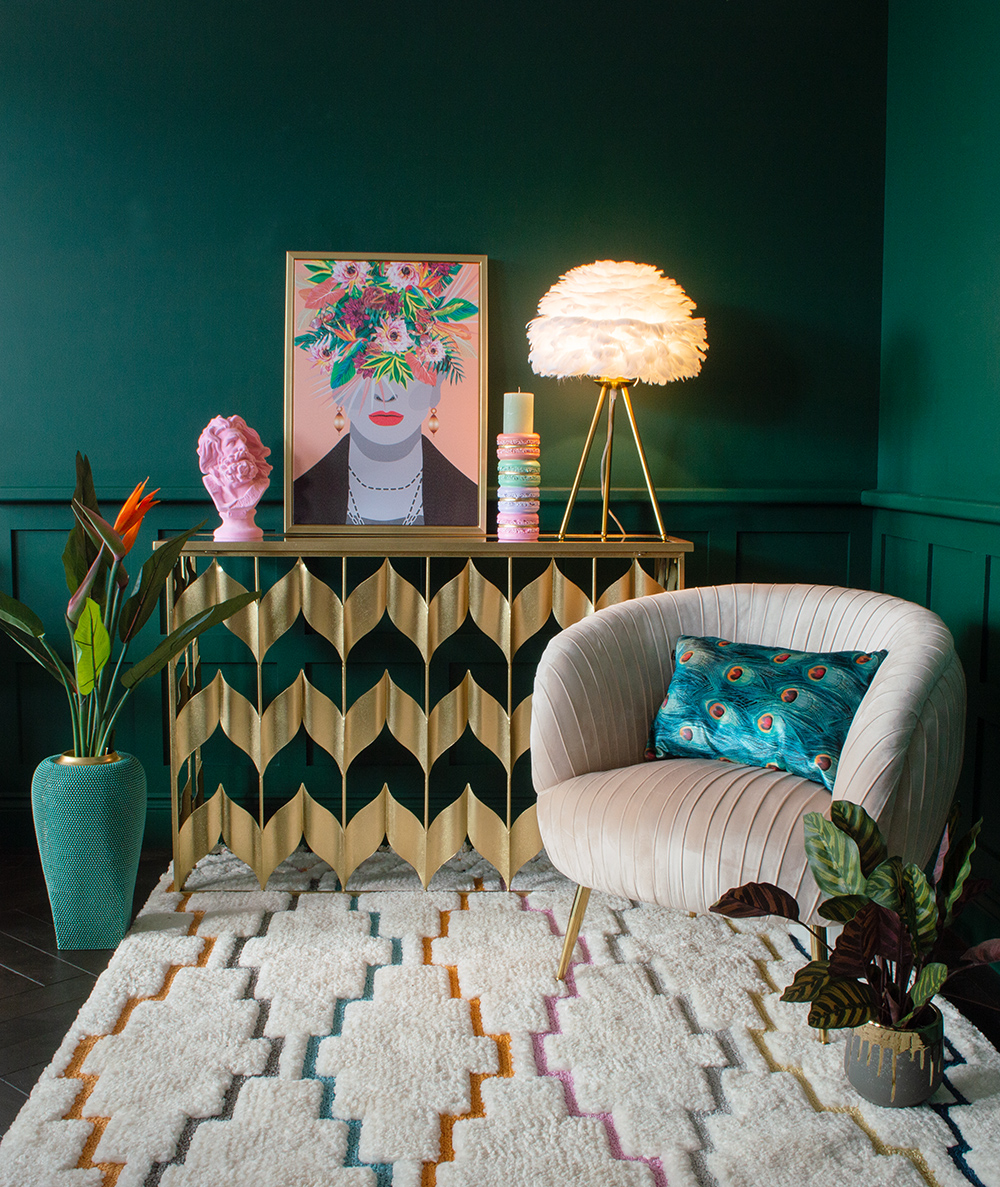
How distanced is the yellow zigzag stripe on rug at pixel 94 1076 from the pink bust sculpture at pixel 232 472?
36.7 inches

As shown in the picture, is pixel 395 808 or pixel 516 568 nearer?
pixel 395 808

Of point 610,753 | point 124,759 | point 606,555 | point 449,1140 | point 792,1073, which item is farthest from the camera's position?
point 606,555

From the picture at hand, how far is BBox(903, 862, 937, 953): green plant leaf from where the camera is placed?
4.77 ft

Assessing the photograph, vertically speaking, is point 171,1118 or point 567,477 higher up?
point 567,477

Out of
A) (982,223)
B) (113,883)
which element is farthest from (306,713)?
(982,223)

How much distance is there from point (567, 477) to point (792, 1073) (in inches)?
63.9

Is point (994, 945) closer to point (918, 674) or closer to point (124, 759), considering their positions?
point (918, 674)

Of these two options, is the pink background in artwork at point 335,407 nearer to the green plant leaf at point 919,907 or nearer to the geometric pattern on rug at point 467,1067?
the geometric pattern on rug at point 467,1067

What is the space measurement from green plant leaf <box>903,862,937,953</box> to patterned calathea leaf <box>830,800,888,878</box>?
5 centimetres

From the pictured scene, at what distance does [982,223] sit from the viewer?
221cm

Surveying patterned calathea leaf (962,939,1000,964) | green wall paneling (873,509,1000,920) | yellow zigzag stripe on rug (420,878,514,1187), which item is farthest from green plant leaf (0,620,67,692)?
green wall paneling (873,509,1000,920)

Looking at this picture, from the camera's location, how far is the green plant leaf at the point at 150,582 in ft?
7.14

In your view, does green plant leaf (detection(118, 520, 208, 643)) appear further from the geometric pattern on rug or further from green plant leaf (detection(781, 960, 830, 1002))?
green plant leaf (detection(781, 960, 830, 1002))

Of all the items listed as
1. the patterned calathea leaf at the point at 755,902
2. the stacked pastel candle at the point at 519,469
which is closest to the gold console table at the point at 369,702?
the stacked pastel candle at the point at 519,469
